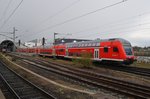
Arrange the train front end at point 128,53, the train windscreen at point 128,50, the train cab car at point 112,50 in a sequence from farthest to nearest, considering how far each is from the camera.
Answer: the train windscreen at point 128,50 → the train cab car at point 112,50 → the train front end at point 128,53

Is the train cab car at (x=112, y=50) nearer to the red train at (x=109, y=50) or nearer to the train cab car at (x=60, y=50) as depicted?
the red train at (x=109, y=50)

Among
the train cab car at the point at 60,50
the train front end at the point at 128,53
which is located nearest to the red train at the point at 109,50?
the train front end at the point at 128,53

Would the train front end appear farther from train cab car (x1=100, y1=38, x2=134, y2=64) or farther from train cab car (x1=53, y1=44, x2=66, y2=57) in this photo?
train cab car (x1=53, y1=44, x2=66, y2=57)

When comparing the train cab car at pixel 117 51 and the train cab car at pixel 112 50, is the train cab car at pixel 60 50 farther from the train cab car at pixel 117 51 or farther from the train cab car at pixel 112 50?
the train cab car at pixel 117 51

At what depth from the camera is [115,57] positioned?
24125mm

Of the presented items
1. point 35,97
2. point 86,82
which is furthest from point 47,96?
point 86,82

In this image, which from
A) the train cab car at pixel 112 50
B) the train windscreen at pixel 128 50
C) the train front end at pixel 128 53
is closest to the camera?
the train front end at pixel 128 53

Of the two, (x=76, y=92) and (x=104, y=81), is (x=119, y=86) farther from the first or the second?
(x=76, y=92)

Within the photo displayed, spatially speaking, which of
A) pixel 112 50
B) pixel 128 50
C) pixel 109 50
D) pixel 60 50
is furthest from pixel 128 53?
pixel 60 50

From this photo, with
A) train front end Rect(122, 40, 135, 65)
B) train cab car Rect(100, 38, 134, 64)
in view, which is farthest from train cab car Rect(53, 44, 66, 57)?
train front end Rect(122, 40, 135, 65)

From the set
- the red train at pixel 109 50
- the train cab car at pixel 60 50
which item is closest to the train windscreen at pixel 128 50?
the red train at pixel 109 50

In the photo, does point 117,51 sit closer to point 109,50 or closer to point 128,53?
point 109,50

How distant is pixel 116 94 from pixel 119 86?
175cm

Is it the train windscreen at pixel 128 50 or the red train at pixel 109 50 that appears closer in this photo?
the red train at pixel 109 50
